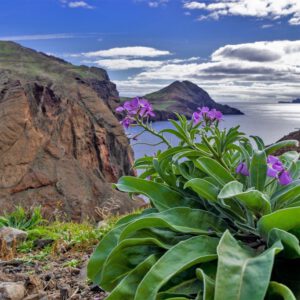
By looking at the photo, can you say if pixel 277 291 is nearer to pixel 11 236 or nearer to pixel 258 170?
pixel 258 170

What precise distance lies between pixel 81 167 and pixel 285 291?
183 ft

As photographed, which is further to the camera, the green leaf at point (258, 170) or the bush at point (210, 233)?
the green leaf at point (258, 170)

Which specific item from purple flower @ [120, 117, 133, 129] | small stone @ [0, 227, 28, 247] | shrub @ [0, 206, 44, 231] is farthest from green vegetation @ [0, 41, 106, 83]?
purple flower @ [120, 117, 133, 129]

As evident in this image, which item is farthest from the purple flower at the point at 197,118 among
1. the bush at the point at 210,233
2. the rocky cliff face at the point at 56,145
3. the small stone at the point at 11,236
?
the rocky cliff face at the point at 56,145

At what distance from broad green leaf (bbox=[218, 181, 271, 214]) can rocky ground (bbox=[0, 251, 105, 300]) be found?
1654 millimetres

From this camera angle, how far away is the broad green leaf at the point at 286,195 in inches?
98.8

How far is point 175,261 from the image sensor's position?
86.8 inches

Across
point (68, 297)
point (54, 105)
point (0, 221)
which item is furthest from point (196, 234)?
point (54, 105)

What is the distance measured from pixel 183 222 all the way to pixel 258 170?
51cm

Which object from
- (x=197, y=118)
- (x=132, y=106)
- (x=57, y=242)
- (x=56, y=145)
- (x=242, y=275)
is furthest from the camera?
(x=56, y=145)

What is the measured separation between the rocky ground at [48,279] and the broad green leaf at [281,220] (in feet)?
5.57

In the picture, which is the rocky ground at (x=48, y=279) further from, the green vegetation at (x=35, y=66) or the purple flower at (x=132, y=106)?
the green vegetation at (x=35, y=66)

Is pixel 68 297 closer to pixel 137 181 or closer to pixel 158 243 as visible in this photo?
pixel 137 181

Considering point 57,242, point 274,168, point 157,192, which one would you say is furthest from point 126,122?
point 57,242
